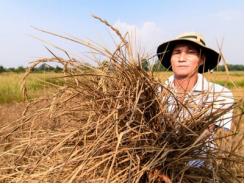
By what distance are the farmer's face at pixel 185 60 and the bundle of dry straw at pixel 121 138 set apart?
1.62ft

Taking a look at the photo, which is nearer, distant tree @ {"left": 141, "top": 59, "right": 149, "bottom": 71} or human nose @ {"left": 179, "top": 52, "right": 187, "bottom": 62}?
distant tree @ {"left": 141, "top": 59, "right": 149, "bottom": 71}

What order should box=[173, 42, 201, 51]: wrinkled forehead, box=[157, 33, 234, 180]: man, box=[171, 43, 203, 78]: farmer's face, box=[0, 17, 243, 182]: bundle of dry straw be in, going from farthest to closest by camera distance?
box=[173, 42, 201, 51]: wrinkled forehead < box=[171, 43, 203, 78]: farmer's face < box=[157, 33, 234, 180]: man < box=[0, 17, 243, 182]: bundle of dry straw

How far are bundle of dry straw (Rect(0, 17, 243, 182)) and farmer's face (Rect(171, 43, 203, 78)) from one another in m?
0.49

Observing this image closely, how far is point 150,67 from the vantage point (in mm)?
1444

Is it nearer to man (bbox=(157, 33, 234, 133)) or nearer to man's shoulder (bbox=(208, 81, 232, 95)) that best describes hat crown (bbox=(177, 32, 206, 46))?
man (bbox=(157, 33, 234, 133))

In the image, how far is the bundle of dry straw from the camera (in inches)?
52.6

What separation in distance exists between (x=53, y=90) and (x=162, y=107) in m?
0.49

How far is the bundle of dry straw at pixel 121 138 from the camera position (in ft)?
4.39

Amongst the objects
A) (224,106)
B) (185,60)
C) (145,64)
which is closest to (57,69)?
(145,64)

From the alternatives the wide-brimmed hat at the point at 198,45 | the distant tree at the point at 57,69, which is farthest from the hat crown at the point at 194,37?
the distant tree at the point at 57,69

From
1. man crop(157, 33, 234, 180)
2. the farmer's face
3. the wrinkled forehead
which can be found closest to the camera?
man crop(157, 33, 234, 180)

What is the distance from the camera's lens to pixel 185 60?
2.01 metres

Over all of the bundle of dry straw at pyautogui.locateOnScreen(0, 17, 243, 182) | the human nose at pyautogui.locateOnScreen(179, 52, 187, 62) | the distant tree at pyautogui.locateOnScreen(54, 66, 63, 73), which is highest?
the human nose at pyautogui.locateOnScreen(179, 52, 187, 62)

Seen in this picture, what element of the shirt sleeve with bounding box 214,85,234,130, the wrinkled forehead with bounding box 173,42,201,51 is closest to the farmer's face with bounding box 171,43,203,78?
the wrinkled forehead with bounding box 173,42,201,51
